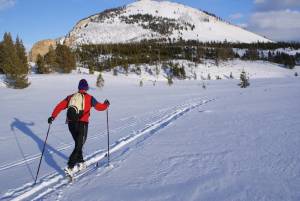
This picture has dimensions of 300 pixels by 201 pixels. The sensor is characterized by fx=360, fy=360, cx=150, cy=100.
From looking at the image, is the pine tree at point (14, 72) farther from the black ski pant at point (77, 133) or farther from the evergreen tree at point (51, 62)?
the black ski pant at point (77, 133)

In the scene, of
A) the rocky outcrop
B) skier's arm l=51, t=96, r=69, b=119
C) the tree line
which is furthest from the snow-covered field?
the rocky outcrop

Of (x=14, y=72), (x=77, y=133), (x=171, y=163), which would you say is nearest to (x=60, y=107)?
(x=77, y=133)

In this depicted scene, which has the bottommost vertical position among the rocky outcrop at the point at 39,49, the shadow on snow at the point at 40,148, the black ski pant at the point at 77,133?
the shadow on snow at the point at 40,148

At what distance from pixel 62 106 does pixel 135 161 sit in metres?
2.29

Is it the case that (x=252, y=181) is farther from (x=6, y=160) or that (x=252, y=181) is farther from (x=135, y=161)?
(x=6, y=160)

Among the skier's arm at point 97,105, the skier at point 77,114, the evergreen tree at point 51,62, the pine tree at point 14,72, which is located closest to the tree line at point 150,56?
the evergreen tree at point 51,62

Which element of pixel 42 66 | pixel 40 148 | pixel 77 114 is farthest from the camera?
pixel 42 66

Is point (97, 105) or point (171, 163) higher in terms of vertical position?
point (97, 105)

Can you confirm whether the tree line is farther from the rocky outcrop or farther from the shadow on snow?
the shadow on snow

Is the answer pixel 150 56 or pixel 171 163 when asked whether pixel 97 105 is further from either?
pixel 150 56

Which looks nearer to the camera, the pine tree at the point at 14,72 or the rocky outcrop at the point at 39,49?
the pine tree at the point at 14,72

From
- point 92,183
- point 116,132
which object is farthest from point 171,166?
point 116,132

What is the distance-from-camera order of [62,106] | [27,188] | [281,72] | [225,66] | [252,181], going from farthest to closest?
[225,66]
[281,72]
[62,106]
[27,188]
[252,181]

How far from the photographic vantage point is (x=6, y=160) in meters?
10.7
